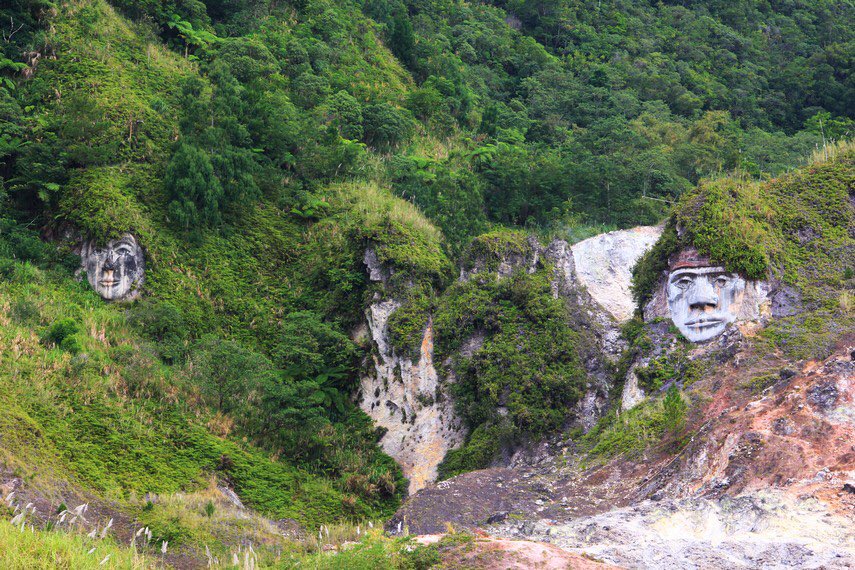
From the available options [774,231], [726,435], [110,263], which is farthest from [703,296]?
[110,263]

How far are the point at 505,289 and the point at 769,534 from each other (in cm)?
1291

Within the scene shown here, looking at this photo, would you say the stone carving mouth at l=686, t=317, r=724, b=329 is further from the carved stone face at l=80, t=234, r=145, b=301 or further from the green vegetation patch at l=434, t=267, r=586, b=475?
the carved stone face at l=80, t=234, r=145, b=301

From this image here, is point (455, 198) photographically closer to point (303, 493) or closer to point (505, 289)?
point (505, 289)

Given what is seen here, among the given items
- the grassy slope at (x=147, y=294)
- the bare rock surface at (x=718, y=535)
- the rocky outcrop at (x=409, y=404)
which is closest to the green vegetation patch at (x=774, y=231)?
the rocky outcrop at (x=409, y=404)

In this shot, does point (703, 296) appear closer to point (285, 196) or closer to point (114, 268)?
point (285, 196)

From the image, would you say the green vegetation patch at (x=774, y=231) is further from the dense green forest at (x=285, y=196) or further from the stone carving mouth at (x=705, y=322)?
the dense green forest at (x=285, y=196)

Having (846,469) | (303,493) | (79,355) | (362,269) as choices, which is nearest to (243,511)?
(303,493)

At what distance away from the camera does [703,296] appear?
2283 cm

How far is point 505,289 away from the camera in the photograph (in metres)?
26.3

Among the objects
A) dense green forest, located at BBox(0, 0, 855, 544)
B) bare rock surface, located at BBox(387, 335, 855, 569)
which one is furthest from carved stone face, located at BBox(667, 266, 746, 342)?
dense green forest, located at BBox(0, 0, 855, 544)

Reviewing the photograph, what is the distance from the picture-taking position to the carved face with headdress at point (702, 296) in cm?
2266

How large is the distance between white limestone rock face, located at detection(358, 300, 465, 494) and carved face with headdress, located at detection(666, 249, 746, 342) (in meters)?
6.42

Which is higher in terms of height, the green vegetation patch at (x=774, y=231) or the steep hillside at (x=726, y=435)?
the green vegetation patch at (x=774, y=231)

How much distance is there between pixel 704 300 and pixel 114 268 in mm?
15992
